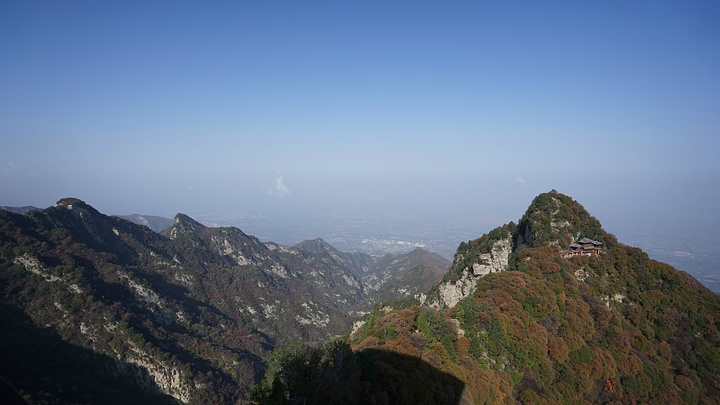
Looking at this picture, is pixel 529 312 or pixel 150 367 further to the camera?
pixel 150 367

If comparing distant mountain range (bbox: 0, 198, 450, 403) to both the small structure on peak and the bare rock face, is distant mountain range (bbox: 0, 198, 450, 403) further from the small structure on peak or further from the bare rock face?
the small structure on peak

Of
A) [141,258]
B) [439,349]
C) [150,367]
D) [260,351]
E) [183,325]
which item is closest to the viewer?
[439,349]

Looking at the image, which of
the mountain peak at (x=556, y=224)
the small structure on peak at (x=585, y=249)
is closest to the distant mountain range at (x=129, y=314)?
the mountain peak at (x=556, y=224)

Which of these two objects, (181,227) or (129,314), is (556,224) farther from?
(181,227)

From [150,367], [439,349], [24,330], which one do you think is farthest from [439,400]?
[24,330]

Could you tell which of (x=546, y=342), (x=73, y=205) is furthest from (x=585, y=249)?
(x=73, y=205)

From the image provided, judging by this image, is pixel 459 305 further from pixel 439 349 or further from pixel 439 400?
pixel 439 400
